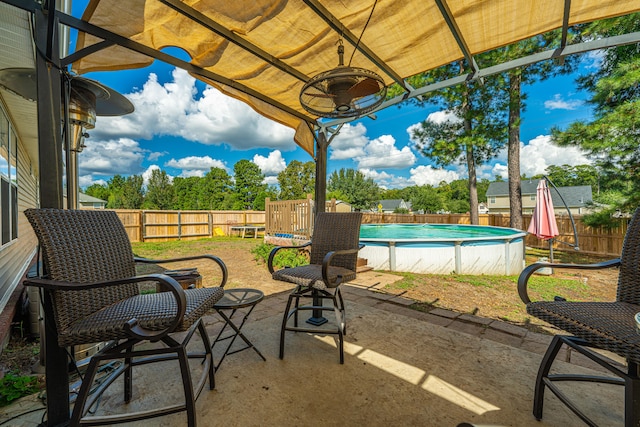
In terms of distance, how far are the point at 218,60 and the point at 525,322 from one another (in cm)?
380

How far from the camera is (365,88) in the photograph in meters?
1.95

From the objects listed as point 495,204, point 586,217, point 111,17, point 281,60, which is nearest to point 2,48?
point 111,17

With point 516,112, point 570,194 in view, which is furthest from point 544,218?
point 570,194

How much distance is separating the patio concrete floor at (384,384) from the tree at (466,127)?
8.93 meters

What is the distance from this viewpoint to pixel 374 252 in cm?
568

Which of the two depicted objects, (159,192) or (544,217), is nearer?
(544,217)

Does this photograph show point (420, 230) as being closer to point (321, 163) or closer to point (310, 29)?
point (321, 163)

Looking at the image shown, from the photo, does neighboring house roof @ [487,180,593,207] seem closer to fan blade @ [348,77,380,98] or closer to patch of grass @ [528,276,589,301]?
patch of grass @ [528,276,589,301]

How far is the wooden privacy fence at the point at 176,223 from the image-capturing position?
10297 millimetres

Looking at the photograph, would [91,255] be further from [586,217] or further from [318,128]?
[586,217]

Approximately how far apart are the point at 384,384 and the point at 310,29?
251cm

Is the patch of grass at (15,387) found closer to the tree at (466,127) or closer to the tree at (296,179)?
the tree at (466,127)

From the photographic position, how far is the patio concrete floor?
1415mm

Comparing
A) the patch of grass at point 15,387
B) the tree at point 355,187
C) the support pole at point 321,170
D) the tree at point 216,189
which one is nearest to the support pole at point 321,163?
the support pole at point 321,170
